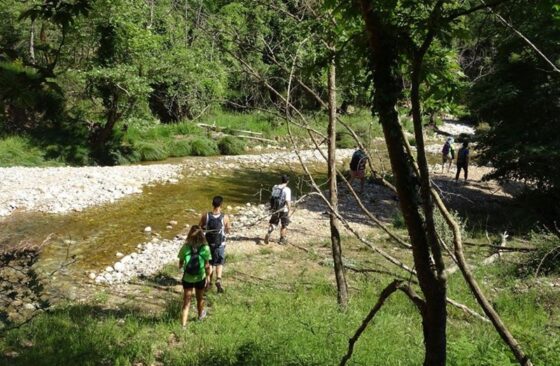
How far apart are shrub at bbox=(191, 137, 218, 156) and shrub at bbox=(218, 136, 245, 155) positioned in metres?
0.47

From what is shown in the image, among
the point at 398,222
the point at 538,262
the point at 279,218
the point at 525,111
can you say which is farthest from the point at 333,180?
the point at 525,111

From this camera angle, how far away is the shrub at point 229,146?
2597cm

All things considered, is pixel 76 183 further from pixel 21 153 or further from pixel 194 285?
pixel 194 285

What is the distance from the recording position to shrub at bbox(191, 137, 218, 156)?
24.8 meters

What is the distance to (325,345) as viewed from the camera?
591cm

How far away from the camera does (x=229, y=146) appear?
2597 centimetres

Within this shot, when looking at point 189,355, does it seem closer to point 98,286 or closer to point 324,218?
point 98,286

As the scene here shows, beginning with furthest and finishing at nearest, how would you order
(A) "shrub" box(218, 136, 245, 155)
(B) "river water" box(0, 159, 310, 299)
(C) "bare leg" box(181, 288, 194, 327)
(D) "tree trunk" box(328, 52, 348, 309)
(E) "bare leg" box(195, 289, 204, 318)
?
(A) "shrub" box(218, 136, 245, 155), (B) "river water" box(0, 159, 310, 299), (E) "bare leg" box(195, 289, 204, 318), (C) "bare leg" box(181, 288, 194, 327), (D) "tree trunk" box(328, 52, 348, 309)

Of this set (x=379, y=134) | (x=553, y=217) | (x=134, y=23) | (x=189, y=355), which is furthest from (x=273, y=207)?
(x=379, y=134)

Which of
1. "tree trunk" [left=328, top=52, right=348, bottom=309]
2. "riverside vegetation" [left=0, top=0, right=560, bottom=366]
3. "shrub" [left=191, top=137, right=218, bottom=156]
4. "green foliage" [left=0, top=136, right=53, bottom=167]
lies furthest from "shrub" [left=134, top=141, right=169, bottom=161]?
"tree trunk" [left=328, top=52, right=348, bottom=309]

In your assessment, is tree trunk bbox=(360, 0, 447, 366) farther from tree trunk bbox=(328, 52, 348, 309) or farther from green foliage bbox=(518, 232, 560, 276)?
green foliage bbox=(518, 232, 560, 276)

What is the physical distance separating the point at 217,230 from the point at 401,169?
250 inches

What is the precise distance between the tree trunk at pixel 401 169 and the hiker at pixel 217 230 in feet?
20.3

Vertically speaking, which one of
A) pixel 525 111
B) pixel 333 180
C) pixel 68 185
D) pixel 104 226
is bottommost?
pixel 104 226
